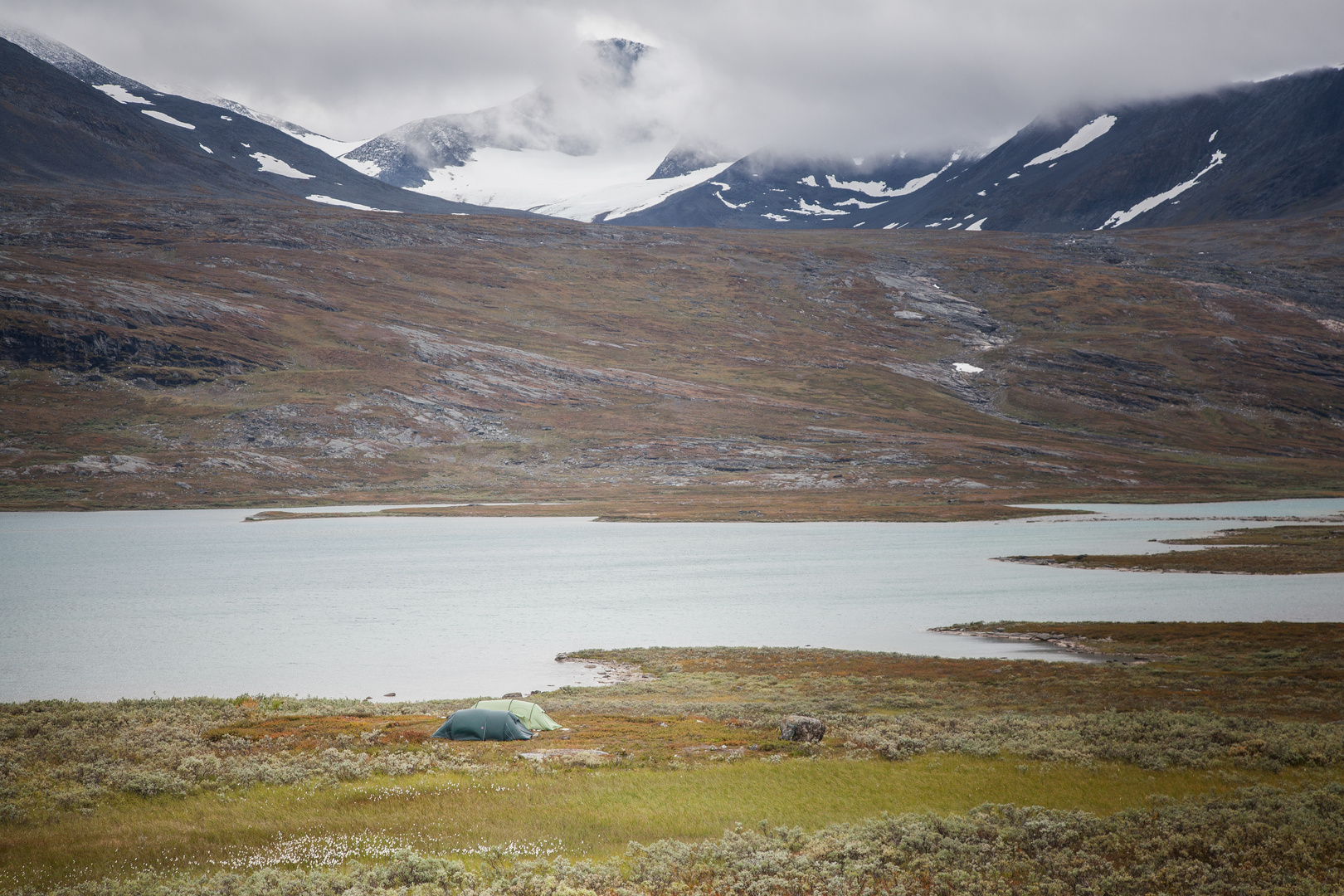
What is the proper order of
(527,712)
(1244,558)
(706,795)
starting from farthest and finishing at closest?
1. (1244,558)
2. (527,712)
3. (706,795)

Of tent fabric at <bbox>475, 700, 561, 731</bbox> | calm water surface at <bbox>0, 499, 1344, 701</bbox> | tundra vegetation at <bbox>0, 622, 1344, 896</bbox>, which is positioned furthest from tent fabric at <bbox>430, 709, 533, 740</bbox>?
calm water surface at <bbox>0, 499, 1344, 701</bbox>

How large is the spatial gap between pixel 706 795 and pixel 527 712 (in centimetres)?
900

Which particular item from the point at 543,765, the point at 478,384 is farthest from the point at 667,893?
the point at 478,384

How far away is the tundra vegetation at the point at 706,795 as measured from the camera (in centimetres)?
1638

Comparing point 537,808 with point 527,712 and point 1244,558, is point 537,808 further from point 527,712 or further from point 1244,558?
point 1244,558

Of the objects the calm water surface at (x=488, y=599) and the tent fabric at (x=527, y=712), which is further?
the calm water surface at (x=488, y=599)

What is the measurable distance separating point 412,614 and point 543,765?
112ft

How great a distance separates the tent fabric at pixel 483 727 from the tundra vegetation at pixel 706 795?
0.68 metres

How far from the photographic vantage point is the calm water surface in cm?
4197

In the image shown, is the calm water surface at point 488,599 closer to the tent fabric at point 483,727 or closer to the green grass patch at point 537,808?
the tent fabric at point 483,727

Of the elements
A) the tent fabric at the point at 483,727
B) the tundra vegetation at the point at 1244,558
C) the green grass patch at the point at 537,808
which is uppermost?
the tundra vegetation at the point at 1244,558

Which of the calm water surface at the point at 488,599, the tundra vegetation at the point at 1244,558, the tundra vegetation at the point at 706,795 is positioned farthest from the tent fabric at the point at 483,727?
the tundra vegetation at the point at 1244,558

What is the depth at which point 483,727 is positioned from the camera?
27.6m

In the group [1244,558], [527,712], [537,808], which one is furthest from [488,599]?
[1244,558]
